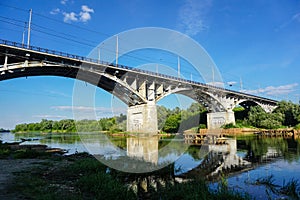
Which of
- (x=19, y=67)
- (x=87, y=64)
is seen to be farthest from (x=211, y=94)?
(x=19, y=67)

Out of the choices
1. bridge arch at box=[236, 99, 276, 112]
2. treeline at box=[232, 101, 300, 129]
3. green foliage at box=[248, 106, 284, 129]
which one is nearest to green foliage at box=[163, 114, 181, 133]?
treeline at box=[232, 101, 300, 129]

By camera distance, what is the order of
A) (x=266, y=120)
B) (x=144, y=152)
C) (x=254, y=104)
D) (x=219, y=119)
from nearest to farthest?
(x=144, y=152) → (x=266, y=120) → (x=219, y=119) → (x=254, y=104)

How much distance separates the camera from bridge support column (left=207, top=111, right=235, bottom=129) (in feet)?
195

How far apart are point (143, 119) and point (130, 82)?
26.2 feet

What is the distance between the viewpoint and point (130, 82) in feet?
142

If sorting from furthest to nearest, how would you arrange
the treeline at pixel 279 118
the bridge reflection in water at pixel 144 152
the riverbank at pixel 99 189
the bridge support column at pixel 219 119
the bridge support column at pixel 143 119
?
1. the bridge support column at pixel 219 119
2. the treeline at pixel 279 118
3. the bridge support column at pixel 143 119
4. the bridge reflection in water at pixel 144 152
5. the riverbank at pixel 99 189

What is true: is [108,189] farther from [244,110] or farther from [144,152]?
[244,110]

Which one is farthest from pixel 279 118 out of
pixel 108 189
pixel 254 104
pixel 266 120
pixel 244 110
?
pixel 108 189

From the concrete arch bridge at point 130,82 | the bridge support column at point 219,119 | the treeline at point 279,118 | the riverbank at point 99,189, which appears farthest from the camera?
the bridge support column at point 219,119

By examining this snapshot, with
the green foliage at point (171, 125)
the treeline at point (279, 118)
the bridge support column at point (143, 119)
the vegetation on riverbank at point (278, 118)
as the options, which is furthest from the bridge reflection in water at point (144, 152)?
the treeline at point (279, 118)

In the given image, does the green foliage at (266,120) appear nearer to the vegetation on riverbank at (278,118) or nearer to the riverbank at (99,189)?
the vegetation on riverbank at (278,118)

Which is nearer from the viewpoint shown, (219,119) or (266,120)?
(266,120)

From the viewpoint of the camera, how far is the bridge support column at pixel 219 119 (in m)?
59.4

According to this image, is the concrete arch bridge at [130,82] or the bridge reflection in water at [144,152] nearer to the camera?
the bridge reflection in water at [144,152]
